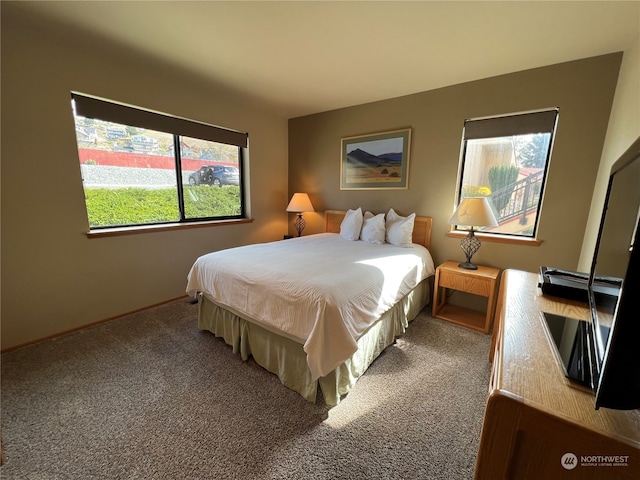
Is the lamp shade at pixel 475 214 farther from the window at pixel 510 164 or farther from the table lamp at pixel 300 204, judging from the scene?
the table lamp at pixel 300 204

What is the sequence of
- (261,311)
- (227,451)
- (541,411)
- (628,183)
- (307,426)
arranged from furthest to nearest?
1. (261,311)
2. (307,426)
3. (227,451)
4. (628,183)
5. (541,411)

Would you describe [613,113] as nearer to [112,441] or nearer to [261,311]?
[261,311]

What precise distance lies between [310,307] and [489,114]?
2698 millimetres

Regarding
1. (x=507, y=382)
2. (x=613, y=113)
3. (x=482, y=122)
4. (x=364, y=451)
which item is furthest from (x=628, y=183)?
(x=482, y=122)

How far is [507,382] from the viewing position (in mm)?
717

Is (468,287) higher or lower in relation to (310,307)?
lower

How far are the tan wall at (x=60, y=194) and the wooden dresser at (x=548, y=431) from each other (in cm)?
315

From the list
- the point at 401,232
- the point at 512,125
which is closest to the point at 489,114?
the point at 512,125

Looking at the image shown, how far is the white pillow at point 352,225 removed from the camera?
3.23m

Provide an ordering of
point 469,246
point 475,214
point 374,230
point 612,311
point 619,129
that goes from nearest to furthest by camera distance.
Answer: point 612,311
point 619,129
point 475,214
point 469,246
point 374,230

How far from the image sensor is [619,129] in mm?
1834

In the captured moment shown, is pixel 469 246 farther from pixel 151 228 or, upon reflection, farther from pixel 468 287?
pixel 151 228

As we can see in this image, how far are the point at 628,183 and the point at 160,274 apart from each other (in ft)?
11.8

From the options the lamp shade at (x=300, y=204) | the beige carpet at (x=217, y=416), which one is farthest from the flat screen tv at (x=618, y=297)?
the lamp shade at (x=300, y=204)
